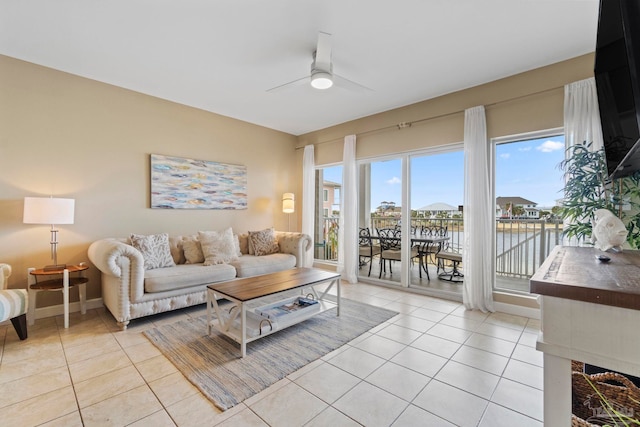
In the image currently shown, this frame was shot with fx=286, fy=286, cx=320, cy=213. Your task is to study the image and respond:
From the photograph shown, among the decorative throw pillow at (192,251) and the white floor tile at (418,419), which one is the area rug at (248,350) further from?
the decorative throw pillow at (192,251)

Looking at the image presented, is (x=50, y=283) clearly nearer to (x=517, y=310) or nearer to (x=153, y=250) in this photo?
(x=153, y=250)

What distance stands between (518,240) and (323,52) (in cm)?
333

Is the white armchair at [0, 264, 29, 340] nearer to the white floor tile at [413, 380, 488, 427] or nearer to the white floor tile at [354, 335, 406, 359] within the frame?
the white floor tile at [354, 335, 406, 359]

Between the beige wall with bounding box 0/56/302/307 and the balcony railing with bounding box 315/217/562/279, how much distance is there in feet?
12.0

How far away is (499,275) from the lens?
12.7 feet

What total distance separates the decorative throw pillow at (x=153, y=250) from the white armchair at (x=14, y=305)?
100cm

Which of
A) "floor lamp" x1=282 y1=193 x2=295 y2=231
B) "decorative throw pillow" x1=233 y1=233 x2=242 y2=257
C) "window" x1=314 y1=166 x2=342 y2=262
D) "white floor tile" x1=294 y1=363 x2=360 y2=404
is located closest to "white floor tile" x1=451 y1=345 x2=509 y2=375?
"white floor tile" x1=294 y1=363 x2=360 y2=404

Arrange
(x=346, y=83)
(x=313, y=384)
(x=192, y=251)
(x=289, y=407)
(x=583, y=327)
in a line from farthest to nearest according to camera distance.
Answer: (x=192, y=251)
(x=346, y=83)
(x=313, y=384)
(x=289, y=407)
(x=583, y=327)

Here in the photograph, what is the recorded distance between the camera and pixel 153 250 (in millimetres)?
3422

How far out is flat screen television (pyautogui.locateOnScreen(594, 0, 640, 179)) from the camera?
42.1 inches

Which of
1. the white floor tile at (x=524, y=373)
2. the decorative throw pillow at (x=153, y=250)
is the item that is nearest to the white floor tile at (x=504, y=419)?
the white floor tile at (x=524, y=373)

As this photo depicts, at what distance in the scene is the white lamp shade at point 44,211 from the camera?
278 cm

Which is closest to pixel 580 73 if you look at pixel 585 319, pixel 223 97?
pixel 585 319

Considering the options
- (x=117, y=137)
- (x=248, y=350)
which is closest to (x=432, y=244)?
(x=248, y=350)
